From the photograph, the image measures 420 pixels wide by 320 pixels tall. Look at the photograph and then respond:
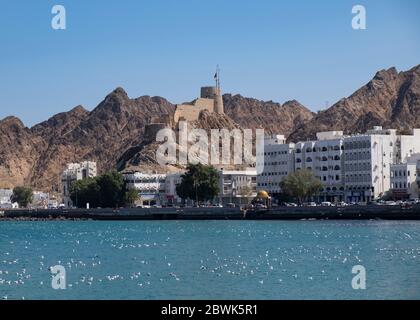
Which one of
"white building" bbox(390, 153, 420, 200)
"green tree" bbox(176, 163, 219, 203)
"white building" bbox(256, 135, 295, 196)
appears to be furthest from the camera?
"white building" bbox(256, 135, 295, 196)

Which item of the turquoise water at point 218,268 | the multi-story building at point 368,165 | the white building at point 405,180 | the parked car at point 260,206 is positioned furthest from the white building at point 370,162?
the turquoise water at point 218,268

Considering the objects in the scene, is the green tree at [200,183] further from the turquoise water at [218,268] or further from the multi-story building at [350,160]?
the turquoise water at [218,268]

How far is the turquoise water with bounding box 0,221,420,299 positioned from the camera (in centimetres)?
4778

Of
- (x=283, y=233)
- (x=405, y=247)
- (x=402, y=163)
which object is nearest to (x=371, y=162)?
(x=402, y=163)

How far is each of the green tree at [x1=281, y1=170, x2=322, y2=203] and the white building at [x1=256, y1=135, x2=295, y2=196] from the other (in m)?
17.0

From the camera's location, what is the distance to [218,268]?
59500mm

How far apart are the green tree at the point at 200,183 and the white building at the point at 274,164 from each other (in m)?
12.2

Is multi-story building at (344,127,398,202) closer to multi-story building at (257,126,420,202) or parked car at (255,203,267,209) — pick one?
multi-story building at (257,126,420,202)

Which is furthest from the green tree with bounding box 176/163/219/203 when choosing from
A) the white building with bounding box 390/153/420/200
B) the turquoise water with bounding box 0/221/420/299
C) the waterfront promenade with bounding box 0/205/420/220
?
the turquoise water with bounding box 0/221/420/299

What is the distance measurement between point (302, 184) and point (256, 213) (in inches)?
363

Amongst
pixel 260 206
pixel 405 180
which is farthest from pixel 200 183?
pixel 405 180
